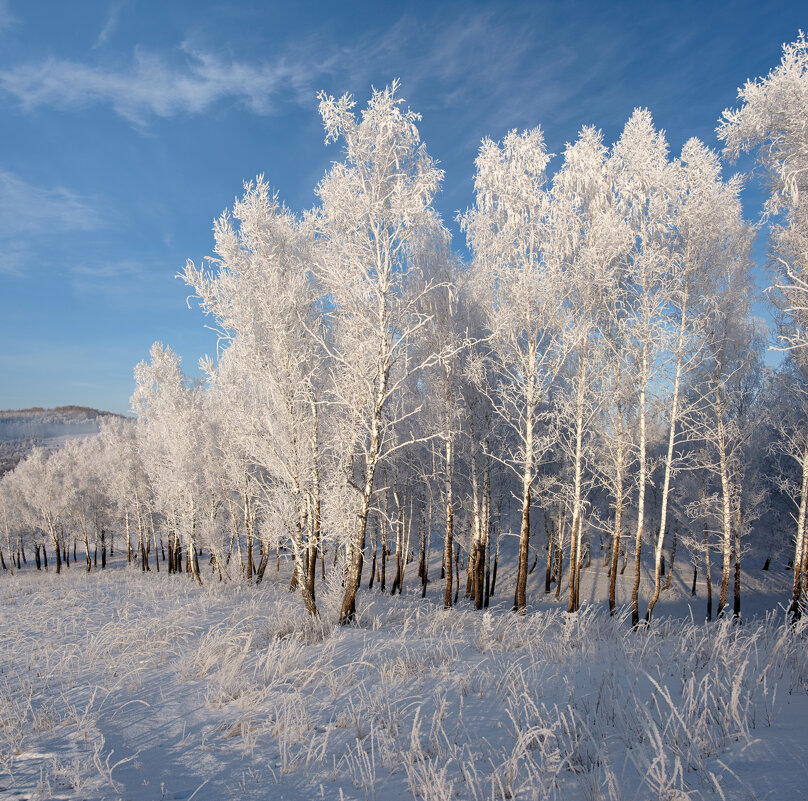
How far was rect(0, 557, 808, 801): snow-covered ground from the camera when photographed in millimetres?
3045

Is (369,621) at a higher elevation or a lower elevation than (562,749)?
lower

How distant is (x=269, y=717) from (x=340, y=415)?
334 inches

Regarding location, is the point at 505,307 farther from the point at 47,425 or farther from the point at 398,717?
the point at 47,425

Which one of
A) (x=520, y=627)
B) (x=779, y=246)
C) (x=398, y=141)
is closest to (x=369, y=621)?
(x=520, y=627)

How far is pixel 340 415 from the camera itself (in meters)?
12.3

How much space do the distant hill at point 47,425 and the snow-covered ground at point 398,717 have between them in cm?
14625

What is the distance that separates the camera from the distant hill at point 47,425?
137875mm

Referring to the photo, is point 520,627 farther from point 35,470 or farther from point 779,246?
point 35,470

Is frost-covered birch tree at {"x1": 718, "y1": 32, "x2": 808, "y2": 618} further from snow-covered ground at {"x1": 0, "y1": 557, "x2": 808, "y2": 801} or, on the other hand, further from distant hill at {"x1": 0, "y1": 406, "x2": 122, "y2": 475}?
distant hill at {"x1": 0, "y1": 406, "x2": 122, "y2": 475}

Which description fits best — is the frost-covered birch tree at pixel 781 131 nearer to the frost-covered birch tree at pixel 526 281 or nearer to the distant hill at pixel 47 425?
the frost-covered birch tree at pixel 526 281

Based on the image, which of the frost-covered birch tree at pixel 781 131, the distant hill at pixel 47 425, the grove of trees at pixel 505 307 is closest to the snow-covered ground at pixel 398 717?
the grove of trees at pixel 505 307

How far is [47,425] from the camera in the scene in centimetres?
15625

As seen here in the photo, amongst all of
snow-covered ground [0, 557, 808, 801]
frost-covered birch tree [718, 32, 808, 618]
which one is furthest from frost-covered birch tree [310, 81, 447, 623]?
frost-covered birch tree [718, 32, 808, 618]

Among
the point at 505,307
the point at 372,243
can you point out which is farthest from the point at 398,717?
the point at 505,307
